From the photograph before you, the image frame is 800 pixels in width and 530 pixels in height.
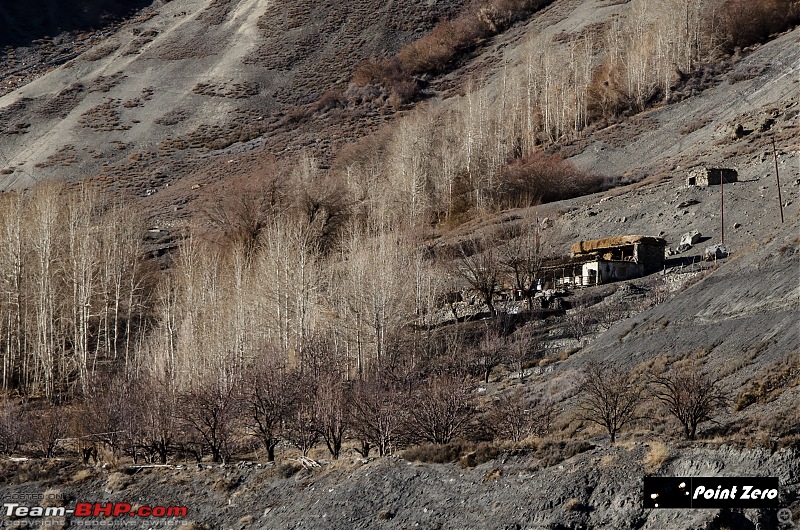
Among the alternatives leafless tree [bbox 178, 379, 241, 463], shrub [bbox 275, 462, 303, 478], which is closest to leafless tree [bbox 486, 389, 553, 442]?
shrub [bbox 275, 462, 303, 478]

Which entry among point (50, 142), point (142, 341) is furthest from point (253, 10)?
point (142, 341)

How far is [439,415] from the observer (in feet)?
79.3

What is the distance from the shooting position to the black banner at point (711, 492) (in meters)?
15.0

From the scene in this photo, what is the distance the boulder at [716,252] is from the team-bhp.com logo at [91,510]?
87.6 feet

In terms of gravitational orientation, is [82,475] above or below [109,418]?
below

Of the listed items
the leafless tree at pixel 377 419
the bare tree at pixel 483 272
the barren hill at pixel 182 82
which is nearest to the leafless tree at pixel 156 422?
the leafless tree at pixel 377 419

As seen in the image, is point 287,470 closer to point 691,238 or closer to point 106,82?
point 691,238

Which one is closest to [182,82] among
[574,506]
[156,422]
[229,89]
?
[229,89]

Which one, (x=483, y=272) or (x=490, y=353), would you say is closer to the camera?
(x=490, y=353)

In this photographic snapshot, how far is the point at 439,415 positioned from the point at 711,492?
9754mm

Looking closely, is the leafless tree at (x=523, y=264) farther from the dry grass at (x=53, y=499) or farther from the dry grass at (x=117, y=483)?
the dry grass at (x=53, y=499)

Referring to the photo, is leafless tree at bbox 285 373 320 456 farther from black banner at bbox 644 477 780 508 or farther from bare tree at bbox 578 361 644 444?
black banner at bbox 644 477 780 508

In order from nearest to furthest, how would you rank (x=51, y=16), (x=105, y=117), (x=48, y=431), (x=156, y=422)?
(x=156, y=422) → (x=48, y=431) → (x=105, y=117) → (x=51, y=16)

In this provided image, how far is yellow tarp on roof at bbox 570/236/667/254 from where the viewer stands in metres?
43.7
